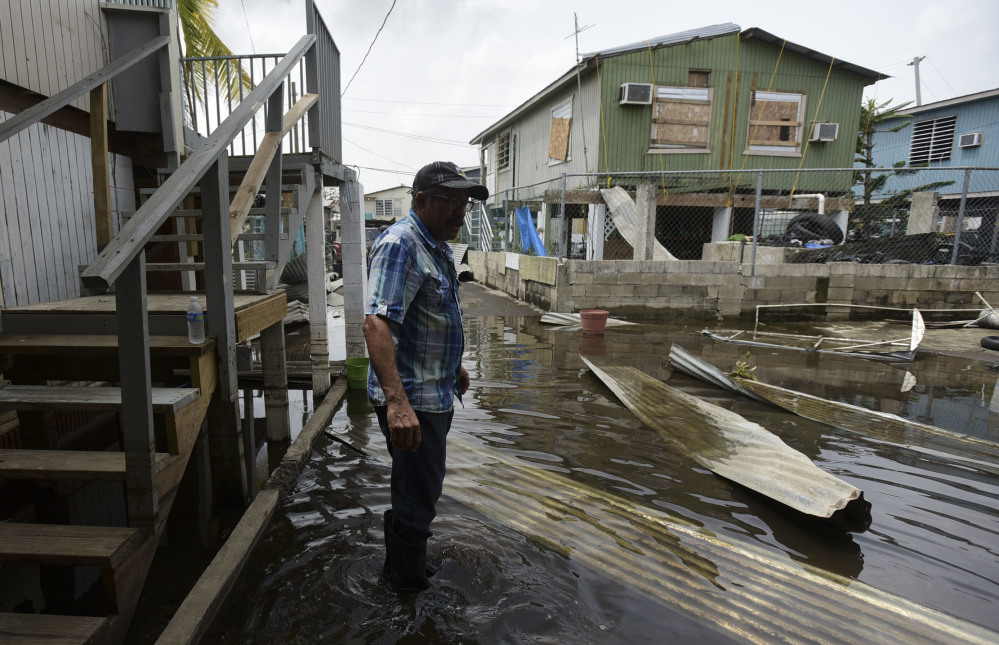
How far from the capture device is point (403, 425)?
2.17m

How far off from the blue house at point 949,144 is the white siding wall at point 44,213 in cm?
2096

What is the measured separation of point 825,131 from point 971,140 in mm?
9169

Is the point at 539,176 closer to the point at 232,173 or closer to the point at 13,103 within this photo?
the point at 232,173

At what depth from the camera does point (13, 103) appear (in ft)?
13.1

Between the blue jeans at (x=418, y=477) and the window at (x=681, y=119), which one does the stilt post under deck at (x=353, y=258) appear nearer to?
the blue jeans at (x=418, y=477)

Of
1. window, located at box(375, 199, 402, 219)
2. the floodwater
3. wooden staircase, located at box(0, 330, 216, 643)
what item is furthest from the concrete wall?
window, located at box(375, 199, 402, 219)

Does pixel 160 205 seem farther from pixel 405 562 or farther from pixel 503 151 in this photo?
pixel 503 151

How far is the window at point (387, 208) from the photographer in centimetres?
4444

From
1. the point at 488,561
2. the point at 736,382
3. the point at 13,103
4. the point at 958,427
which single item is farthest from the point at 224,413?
the point at 958,427

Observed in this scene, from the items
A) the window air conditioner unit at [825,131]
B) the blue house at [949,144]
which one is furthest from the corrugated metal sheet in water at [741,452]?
the blue house at [949,144]

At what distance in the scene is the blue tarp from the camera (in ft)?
40.1

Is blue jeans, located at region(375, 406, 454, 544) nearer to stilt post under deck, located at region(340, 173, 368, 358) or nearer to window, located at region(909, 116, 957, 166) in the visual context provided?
stilt post under deck, located at region(340, 173, 368, 358)

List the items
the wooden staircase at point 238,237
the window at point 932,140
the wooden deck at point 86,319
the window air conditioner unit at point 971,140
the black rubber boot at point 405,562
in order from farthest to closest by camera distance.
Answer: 1. the window at point 932,140
2. the window air conditioner unit at point 971,140
3. the wooden staircase at point 238,237
4. the wooden deck at point 86,319
5. the black rubber boot at point 405,562

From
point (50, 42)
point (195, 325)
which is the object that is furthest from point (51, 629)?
point (50, 42)
